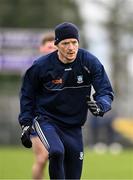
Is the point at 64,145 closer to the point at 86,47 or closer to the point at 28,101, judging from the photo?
the point at 28,101


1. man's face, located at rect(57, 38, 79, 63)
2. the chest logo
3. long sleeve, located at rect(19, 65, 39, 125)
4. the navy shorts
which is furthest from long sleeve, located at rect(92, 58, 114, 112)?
long sleeve, located at rect(19, 65, 39, 125)

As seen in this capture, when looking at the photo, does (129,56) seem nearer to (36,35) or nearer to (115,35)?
(115,35)

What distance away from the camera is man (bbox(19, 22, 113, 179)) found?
1062 centimetres

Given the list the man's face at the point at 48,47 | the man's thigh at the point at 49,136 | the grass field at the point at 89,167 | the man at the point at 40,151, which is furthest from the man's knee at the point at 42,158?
the grass field at the point at 89,167

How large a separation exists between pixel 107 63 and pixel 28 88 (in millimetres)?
37277

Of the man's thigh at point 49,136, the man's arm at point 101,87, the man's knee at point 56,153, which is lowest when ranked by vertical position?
the man's knee at point 56,153

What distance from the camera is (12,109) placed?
102ft

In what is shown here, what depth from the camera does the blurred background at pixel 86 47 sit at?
94.8 ft

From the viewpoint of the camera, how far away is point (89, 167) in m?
19.5

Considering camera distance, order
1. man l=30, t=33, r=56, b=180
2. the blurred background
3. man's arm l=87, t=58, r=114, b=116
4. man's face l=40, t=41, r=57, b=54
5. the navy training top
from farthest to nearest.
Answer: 1. the blurred background
2. man's face l=40, t=41, r=57, b=54
3. man l=30, t=33, r=56, b=180
4. the navy training top
5. man's arm l=87, t=58, r=114, b=116

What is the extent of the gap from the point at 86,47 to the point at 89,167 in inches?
1038

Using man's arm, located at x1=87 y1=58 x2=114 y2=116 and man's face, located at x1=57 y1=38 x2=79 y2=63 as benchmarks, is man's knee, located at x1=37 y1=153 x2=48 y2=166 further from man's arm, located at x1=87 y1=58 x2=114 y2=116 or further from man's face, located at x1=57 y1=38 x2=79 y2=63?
man's face, located at x1=57 y1=38 x2=79 y2=63

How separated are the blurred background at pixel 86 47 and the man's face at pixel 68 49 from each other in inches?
241

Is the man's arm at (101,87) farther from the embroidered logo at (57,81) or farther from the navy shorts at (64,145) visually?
the navy shorts at (64,145)
